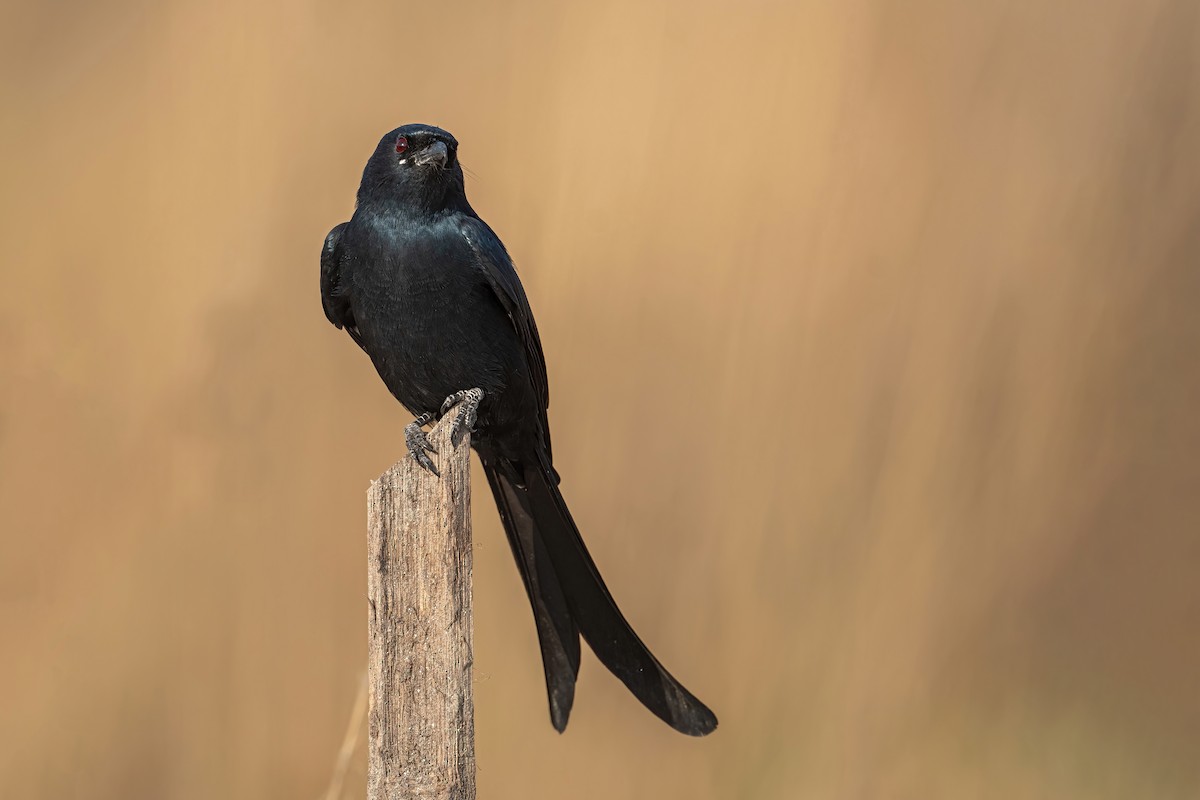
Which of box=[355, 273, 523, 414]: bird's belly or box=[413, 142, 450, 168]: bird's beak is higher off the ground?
box=[413, 142, 450, 168]: bird's beak

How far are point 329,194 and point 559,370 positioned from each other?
2.72ft

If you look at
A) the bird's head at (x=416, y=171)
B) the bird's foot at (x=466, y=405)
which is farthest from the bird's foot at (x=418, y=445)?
the bird's head at (x=416, y=171)

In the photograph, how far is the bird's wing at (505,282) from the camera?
2789mm

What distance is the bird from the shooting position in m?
2.75

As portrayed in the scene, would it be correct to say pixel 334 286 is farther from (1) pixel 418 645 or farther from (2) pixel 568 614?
(1) pixel 418 645

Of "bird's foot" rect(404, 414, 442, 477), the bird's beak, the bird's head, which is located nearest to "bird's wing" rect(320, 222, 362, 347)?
the bird's head

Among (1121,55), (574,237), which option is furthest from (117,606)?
(1121,55)

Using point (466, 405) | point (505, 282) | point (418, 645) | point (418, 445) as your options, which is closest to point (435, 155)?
point (505, 282)

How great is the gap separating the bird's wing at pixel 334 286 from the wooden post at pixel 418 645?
0.94m

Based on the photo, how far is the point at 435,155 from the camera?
9.16ft

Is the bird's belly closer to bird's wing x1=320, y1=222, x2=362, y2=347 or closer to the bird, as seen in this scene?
the bird

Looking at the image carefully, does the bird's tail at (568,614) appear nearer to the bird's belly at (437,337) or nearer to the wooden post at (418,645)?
Result: the bird's belly at (437,337)

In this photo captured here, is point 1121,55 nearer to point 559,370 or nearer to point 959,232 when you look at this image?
point 959,232

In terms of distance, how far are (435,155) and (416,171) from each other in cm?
6
